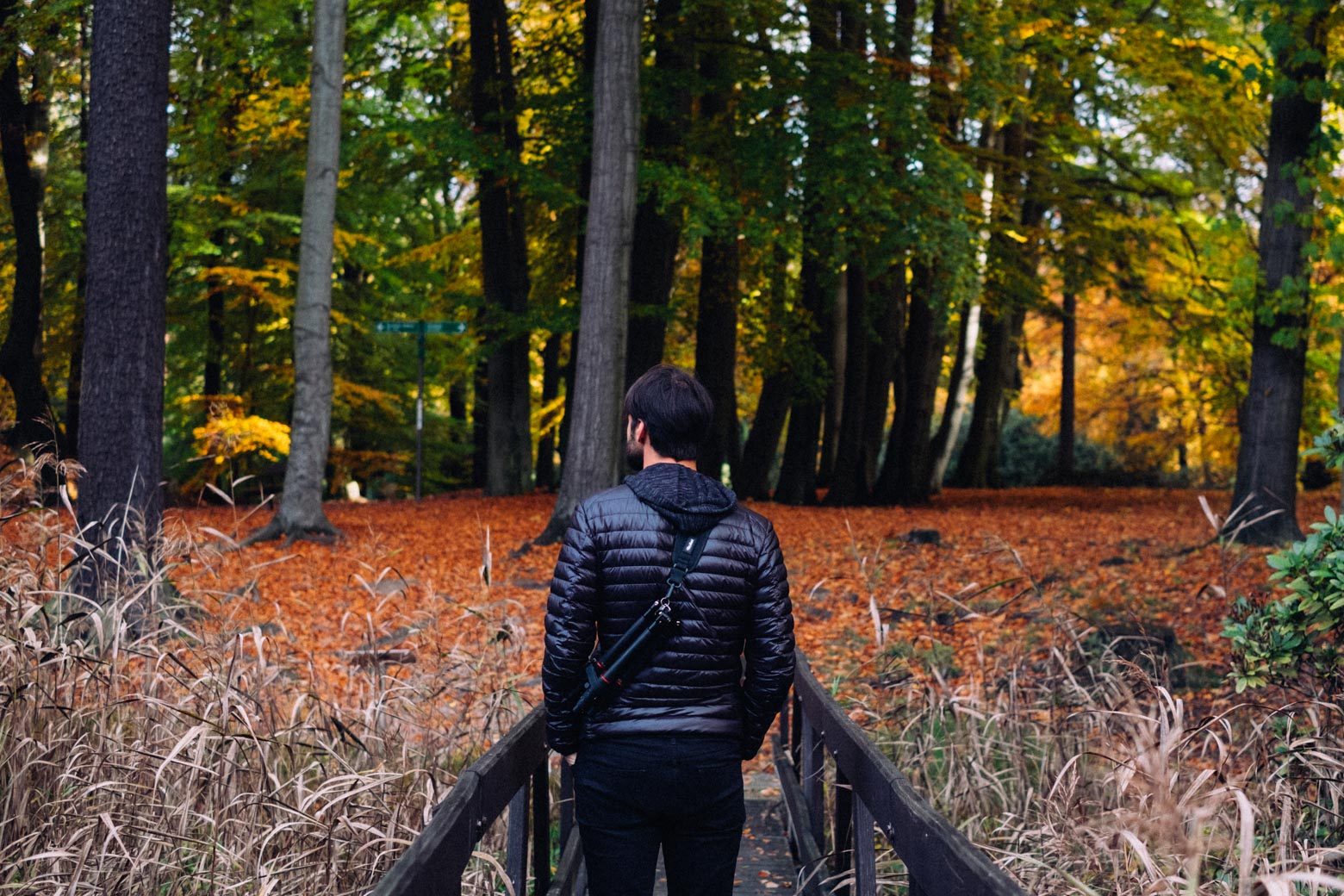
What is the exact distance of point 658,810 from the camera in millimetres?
3262

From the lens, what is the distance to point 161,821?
12.7ft

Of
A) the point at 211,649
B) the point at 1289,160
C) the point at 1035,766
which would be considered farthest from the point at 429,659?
the point at 1289,160

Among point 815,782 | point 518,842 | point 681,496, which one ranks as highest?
point 681,496

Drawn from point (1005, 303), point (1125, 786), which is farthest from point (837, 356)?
point (1125, 786)

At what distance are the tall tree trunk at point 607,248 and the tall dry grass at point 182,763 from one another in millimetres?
7195

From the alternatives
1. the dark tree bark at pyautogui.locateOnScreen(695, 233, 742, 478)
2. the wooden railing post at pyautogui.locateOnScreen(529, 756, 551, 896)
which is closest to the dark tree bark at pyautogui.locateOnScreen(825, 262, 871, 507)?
the dark tree bark at pyautogui.locateOnScreen(695, 233, 742, 478)

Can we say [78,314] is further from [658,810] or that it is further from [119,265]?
[658,810]

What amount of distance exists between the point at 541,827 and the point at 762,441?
1743cm

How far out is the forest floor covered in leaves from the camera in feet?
20.1

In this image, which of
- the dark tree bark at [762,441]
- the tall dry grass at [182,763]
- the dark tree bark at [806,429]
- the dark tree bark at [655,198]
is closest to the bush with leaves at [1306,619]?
the tall dry grass at [182,763]

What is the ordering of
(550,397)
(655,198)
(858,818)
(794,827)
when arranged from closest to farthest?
(858,818), (794,827), (655,198), (550,397)

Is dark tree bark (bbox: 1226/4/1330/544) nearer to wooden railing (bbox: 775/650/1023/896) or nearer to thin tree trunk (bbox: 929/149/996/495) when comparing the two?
wooden railing (bbox: 775/650/1023/896)

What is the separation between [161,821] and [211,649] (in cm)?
125

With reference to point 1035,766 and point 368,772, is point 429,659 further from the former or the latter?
point 1035,766
